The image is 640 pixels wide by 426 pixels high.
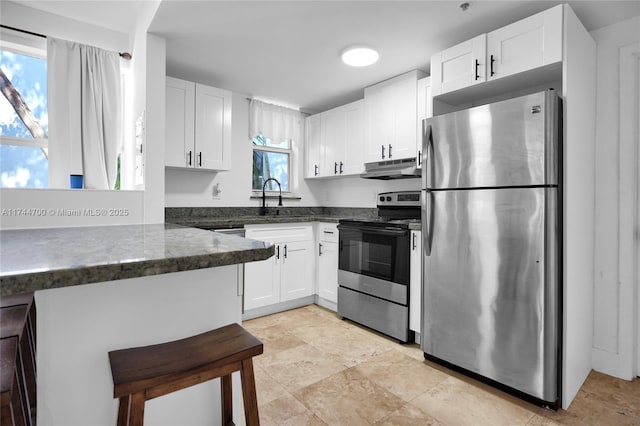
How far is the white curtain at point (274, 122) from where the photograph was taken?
3.76m

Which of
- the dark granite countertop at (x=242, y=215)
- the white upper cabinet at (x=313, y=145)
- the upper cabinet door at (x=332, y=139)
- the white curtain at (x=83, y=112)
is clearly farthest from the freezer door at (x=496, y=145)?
the white curtain at (x=83, y=112)

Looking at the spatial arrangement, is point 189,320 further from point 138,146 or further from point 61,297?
point 138,146

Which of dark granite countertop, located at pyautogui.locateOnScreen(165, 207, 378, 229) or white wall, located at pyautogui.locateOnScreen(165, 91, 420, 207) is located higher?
white wall, located at pyautogui.locateOnScreen(165, 91, 420, 207)

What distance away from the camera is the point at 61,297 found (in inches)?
36.1

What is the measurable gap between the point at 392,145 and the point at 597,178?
1.52 m

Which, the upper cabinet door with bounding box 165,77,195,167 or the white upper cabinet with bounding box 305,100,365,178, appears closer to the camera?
the upper cabinet door with bounding box 165,77,195,167

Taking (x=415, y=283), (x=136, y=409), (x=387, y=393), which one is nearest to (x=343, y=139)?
(x=415, y=283)

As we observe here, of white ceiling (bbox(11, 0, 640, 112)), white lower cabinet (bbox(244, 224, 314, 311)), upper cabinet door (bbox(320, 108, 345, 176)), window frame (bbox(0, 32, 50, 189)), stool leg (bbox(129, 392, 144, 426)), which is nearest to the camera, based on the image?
stool leg (bbox(129, 392, 144, 426))

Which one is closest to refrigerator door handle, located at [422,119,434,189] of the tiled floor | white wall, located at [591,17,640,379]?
white wall, located at [591,17,640,379]

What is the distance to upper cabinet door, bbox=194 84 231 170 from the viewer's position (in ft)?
10.2

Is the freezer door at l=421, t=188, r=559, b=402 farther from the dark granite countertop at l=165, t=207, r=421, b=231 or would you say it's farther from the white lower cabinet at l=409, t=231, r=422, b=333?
the dark granite countertop at l=165, t=207, r=421, b=231

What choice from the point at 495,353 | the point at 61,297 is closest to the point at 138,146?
the point at 61,297

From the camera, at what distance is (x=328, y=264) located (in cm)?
352

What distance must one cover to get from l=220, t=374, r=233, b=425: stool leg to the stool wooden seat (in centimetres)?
18
